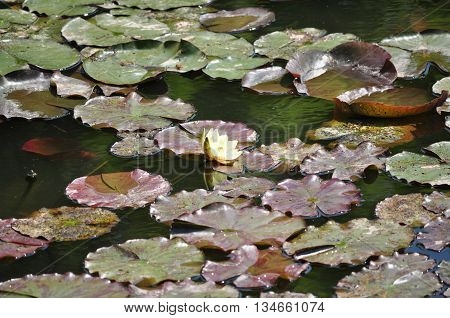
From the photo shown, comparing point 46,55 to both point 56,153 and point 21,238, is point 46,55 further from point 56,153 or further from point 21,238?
point 21,238

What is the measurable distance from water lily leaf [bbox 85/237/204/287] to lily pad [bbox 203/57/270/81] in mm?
1593

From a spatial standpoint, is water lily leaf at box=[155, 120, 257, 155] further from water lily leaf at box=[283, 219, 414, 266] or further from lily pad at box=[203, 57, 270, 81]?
water lily leaf at box=[283, 219, 414, 266]

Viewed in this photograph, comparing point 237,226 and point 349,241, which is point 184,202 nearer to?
point 237,226

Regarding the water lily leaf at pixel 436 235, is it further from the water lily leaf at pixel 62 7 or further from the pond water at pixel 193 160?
the water lily leaf at pixel 62 7

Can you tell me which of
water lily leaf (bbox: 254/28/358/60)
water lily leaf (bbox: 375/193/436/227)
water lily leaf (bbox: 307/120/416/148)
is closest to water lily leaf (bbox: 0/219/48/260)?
water lily leaf (bbox: 375/193/436/227)

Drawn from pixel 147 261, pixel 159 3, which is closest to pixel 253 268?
pixel 147 261

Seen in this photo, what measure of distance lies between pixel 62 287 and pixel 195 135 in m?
1.20

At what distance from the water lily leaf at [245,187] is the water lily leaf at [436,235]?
62 cm

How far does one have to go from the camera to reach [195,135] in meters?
3.47

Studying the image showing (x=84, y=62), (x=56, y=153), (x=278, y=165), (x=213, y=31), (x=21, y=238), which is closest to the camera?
(x=21, y=238)

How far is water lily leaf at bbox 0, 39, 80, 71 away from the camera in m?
4.21

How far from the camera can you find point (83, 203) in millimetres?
3004
